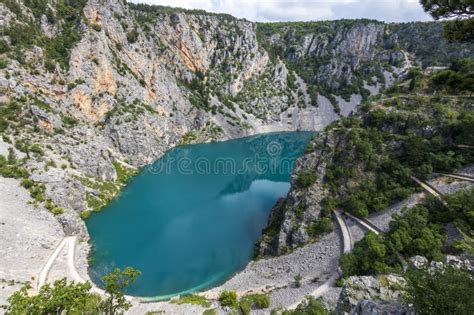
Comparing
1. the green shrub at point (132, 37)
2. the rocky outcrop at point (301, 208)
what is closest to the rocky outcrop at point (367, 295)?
the rocky outcrop at point (301, 208)

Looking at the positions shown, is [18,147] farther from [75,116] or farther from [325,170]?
[325,170]

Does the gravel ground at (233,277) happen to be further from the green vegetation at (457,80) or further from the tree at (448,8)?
the tree at (448,8)

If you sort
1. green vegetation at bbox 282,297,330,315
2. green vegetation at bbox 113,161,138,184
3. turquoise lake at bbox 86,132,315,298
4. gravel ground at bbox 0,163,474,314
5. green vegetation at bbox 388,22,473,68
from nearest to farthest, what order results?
green vegetation at bbox 282,297,330,315 → gravel ground at bbox 0,163,474,314 → turquoise lake at bbox 86,132,315,298 → green vegetation at bbox 113,161,138,184 → green vegetation at bbox 388,22,473,68

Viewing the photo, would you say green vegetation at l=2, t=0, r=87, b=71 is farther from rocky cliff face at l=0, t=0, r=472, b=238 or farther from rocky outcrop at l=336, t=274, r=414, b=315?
rocky outcrop at l=336, t=274, r=414, b=315

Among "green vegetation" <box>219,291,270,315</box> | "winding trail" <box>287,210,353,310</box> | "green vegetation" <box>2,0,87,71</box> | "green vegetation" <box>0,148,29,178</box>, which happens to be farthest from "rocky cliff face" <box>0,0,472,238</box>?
"green vegetation" <box>219,291,270,315</box>

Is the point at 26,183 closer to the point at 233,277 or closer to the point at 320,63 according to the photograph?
the point at 233,277

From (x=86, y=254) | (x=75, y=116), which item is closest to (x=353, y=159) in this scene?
(x=86, y=254)

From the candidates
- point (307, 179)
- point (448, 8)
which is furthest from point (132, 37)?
point (448, 8)
